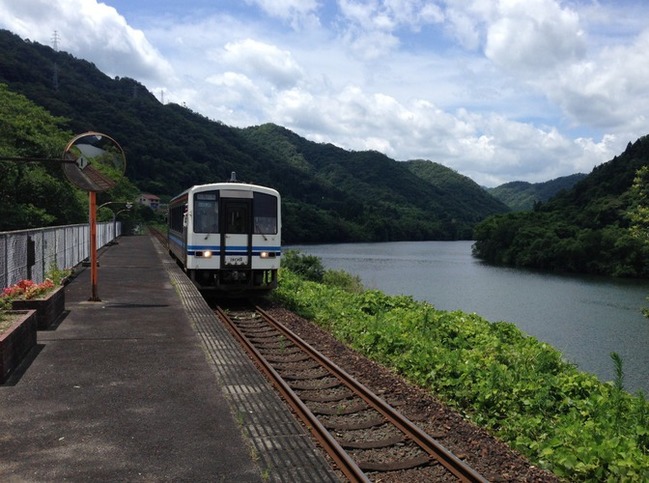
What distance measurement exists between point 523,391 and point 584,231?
6578cm

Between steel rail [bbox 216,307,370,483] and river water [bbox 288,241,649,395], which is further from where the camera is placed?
river water [bbox 288,241,649,395]

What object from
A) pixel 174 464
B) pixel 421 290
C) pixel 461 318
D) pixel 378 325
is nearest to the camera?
pixel 174 464

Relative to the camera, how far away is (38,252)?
13289 mm

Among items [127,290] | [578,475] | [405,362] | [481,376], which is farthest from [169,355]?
[127,290]

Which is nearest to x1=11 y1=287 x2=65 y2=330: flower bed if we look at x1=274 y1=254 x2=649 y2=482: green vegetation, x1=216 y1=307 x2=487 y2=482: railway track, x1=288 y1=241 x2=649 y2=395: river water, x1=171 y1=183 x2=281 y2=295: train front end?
x1=216 y1=307 x2=487 y2=482: railway track

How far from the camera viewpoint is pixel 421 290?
36406 mm

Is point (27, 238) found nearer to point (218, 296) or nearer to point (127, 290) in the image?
point (127, 290)

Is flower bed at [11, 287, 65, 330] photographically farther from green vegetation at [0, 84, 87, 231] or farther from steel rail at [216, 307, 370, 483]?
green vegetation at [0, 84, 87, 231]

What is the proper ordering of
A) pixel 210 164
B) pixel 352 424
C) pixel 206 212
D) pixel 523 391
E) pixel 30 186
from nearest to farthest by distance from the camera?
1. pixel 352 424
2. pixel 523 391
3. pixel 206 212
4. pixel 30 186
5. pixel 210 164

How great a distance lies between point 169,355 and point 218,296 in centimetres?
812

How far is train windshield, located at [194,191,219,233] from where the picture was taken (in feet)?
45.6

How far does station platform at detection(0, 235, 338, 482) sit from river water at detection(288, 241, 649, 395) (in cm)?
836

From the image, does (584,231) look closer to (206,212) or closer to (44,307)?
(206,212)

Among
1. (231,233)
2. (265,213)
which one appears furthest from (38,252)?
(265,213)
